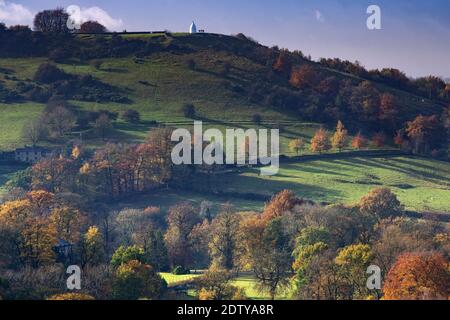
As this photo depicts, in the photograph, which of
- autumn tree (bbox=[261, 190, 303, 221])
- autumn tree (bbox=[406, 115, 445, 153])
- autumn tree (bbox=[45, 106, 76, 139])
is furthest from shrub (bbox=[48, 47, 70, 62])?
autumn tree (bbox=[261, 190, 303, 221])

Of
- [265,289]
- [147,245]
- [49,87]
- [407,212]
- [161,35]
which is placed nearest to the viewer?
[265,289]

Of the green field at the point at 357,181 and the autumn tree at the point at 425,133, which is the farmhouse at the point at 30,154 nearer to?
the green field at the point at 357,181

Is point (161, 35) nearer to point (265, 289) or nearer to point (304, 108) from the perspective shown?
point (304, 108)

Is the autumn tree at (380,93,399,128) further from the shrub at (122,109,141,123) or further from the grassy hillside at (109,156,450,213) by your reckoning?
the shrub at (122,109,141,123)

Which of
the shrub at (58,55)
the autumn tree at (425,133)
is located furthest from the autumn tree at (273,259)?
the shrub at (58,55)
